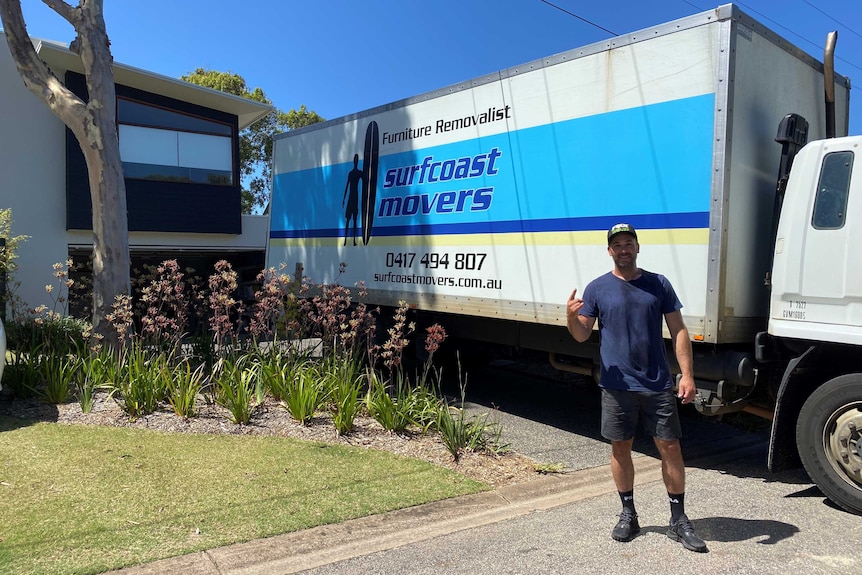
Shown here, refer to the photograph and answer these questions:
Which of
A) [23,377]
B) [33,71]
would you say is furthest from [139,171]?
[23,377]

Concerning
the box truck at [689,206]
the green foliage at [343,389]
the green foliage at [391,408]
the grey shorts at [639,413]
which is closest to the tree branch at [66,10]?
the box truck at [689,206]

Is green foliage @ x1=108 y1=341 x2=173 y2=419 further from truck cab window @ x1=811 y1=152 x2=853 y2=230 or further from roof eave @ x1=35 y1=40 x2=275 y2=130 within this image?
roof eave @ x1=35 y1=40 x2=275 y2=130

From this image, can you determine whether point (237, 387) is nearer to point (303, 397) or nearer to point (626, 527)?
point (303, 397)

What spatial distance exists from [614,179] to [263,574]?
3977 millimetres

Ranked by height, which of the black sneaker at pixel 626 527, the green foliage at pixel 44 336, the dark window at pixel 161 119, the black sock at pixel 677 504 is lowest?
the black sneaker at pixel 626 527

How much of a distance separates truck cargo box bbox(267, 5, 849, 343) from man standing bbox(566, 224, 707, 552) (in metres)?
1.16

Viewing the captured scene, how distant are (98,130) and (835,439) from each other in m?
7.84

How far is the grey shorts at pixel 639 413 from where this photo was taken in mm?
3729

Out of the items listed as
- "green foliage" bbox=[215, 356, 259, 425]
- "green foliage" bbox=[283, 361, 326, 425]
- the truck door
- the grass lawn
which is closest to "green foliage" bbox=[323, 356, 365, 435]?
"green foliage" bbox=[283, 361, 326, 425]

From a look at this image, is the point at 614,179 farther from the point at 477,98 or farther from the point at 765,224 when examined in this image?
the point at 477,98

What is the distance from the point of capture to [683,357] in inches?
149

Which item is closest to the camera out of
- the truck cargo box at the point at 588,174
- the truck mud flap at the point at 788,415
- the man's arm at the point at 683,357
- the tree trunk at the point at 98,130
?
the man's arm at the point at 683,357

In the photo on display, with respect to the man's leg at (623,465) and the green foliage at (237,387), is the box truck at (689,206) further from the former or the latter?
A: the green foliage at (237,387)

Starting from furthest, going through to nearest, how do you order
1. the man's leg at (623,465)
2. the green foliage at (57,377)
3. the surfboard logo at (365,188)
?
the surfboard logo at (365,188) < the green foliage at (57,377) < the man's leg at (623,465)
